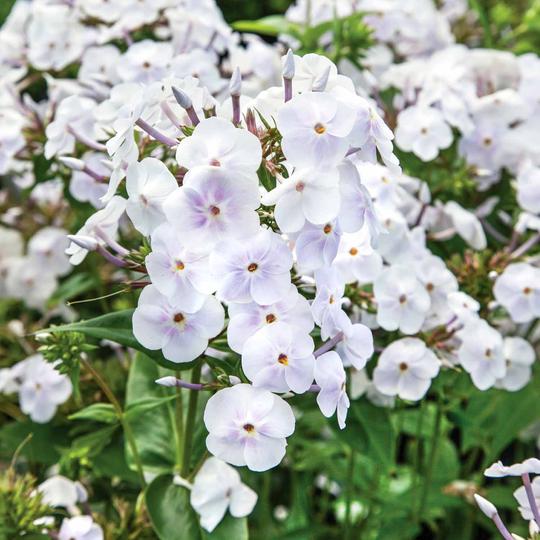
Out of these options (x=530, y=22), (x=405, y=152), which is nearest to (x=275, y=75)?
(x=405, y=152)

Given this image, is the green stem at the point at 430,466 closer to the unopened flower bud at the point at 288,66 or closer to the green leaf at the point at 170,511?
the green leaf at the point at 170,511

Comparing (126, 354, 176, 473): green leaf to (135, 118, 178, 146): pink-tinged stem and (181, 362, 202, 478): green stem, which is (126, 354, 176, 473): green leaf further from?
(135, 118, 178, 146): pink-tinged stem

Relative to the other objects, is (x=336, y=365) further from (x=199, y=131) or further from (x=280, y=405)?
(x=199, y=131)

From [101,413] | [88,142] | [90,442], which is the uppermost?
[88,142]

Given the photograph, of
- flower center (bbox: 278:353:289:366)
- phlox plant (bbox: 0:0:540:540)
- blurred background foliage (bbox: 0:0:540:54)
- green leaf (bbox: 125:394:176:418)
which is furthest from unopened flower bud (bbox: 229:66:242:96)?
blurred background foliage (bbox: 0:0:540:54)

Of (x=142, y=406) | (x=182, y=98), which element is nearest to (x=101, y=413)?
(x=142, y=406)

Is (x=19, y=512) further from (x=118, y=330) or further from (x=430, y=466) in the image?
(x=430, y=466)

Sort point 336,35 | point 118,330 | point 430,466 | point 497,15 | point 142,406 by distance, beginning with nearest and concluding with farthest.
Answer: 1. point 118,330
2. point 142,406
3. point 430,466
4. point 336,35
5. point 497,15
